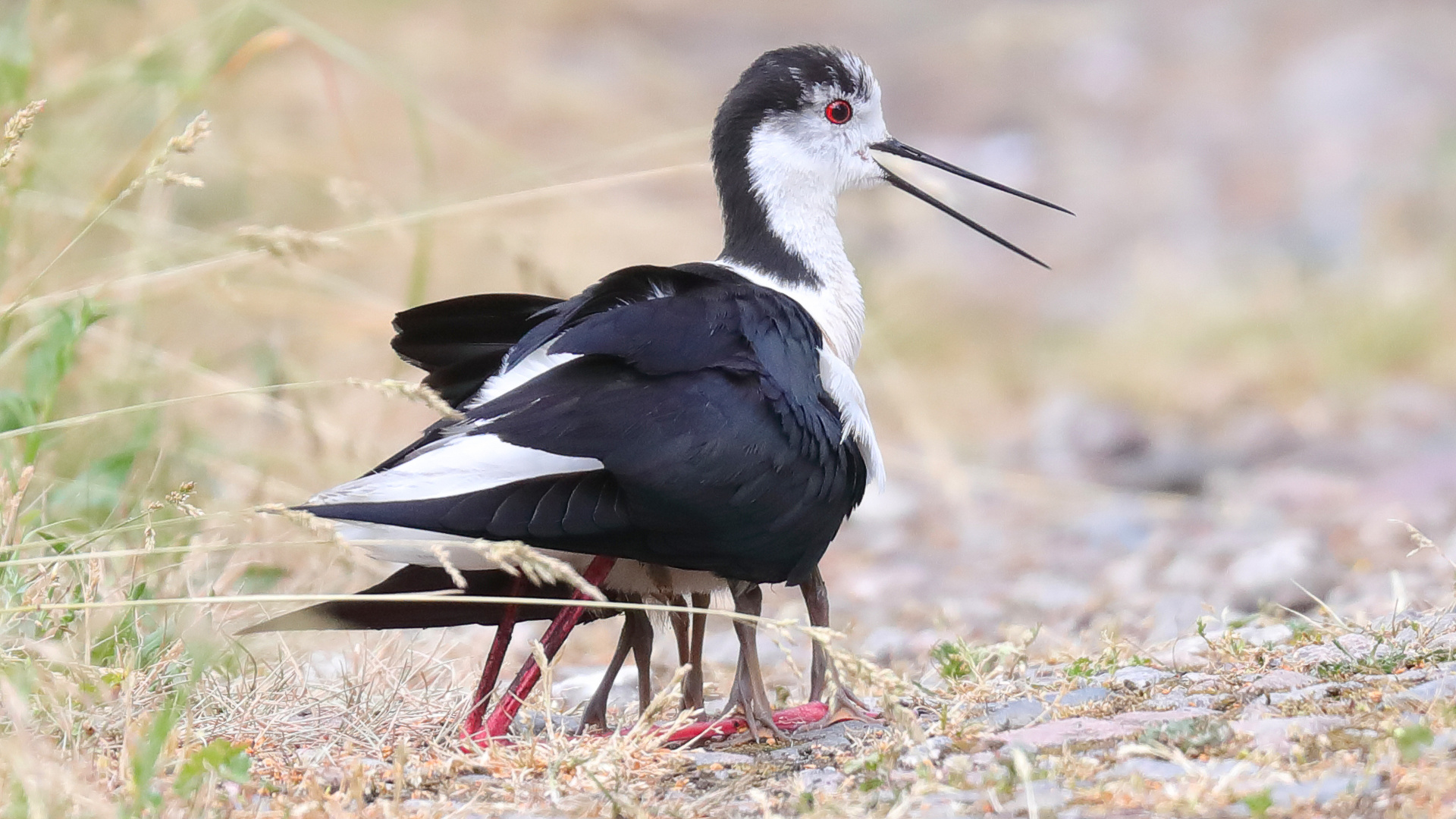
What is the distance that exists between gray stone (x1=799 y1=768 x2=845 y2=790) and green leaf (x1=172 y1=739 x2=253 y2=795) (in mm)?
880

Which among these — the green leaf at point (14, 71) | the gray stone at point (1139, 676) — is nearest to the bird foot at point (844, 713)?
the gray stone at point (1139, 676)

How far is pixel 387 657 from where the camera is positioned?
341 cm

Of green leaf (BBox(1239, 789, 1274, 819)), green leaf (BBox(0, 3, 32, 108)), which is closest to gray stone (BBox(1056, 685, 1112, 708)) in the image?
green leaf (BBox(1239, 789, 1274, 819))

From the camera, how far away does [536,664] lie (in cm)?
304

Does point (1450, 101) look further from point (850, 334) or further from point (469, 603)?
point (469, 603)

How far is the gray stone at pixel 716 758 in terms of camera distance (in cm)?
283

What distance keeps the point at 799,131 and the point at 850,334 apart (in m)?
0.56

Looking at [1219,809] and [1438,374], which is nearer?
[1219,809]

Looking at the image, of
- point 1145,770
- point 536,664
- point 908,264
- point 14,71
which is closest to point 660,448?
point 536,664

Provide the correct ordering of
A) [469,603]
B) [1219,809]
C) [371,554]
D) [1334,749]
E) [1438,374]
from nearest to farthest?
[1219,809], [1334,749], [371,554], [469,603], [1438,374]

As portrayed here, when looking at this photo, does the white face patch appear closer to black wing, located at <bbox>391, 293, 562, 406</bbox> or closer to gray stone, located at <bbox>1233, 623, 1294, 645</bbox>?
black wing, located at <bbox>391, 293, 562, 406</bbox>

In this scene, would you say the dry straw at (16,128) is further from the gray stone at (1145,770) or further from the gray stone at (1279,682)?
the gray stone at (1279,682)

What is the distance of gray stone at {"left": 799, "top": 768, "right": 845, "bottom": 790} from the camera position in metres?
2.59

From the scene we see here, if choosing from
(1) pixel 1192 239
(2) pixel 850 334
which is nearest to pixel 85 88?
(2) pixel 850 334
